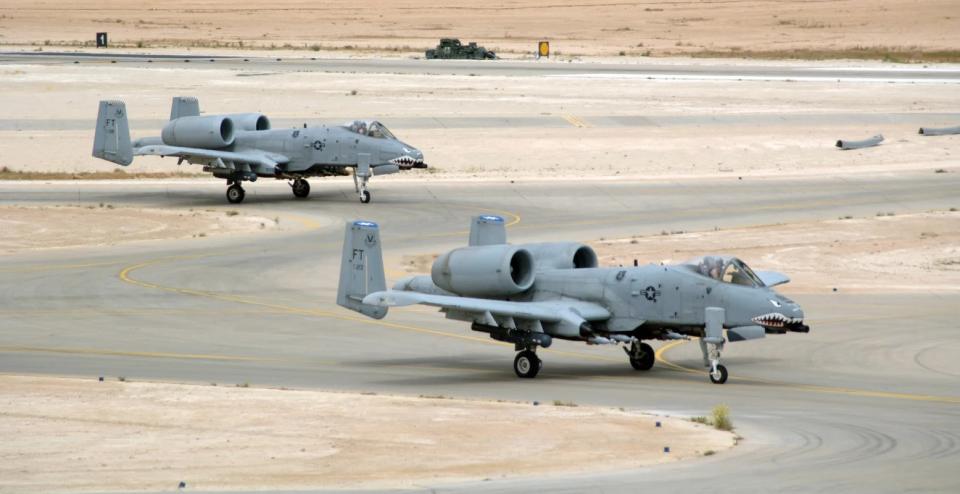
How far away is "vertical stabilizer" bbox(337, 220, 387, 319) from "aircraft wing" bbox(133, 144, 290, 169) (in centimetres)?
Answer: 2742

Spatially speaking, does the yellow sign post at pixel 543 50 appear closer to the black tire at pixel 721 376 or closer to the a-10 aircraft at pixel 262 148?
the a-10 aircraft at pixel 262 148

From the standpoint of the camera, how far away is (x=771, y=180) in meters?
65.4

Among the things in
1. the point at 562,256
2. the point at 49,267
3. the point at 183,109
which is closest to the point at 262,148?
the point at 183,109

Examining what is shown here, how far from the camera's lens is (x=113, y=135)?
57.8 m

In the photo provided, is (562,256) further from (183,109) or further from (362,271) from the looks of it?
(183,109)

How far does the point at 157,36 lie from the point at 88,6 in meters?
30.4

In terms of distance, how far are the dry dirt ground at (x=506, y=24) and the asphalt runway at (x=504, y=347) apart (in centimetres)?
7109

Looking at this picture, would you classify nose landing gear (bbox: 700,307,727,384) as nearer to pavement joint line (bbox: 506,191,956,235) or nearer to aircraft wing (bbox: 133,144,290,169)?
pavement joint line (bbox: 506,191,956,235)

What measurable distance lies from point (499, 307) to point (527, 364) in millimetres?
1361

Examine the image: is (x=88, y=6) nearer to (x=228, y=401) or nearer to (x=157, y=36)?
(x=157, y=36)

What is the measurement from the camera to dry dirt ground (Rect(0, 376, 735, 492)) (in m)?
20.8

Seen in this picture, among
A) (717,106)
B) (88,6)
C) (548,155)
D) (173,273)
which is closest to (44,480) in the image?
(173,273)

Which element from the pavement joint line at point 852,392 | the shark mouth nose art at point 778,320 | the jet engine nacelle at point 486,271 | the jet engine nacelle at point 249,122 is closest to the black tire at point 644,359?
the pavement joint line at point 852,392

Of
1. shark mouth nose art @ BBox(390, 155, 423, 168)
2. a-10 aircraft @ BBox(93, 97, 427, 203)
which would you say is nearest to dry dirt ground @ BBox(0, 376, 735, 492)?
shark mouth nose art @ BBox(390, 155, 423, 168)
